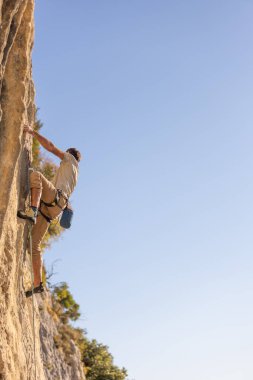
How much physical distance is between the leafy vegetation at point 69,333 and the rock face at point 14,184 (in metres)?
10.3

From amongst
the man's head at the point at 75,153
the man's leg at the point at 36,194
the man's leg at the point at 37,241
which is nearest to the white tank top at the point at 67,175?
the man's head at the point at 75,153

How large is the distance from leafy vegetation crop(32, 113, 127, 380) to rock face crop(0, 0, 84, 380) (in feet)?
33.8

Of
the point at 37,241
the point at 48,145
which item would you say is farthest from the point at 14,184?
the point at 37,241

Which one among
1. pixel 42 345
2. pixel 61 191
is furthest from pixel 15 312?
pixel 42 345

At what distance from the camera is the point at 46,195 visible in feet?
31.2

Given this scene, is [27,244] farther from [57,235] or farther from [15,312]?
[57,235]

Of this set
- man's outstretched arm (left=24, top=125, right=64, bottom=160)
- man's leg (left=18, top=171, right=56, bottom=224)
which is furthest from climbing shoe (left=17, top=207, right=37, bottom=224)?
man's outstretched arm (left=24, top=125, right=64, bottom=160)

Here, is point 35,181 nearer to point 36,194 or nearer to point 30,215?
point 36,194

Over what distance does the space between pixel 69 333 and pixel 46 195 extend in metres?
13.7

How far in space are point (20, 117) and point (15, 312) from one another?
3.26 m

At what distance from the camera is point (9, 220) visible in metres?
8.16

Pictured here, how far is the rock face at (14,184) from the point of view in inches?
303

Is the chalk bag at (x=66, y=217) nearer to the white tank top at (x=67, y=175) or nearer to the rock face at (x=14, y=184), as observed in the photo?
the white tank top at (x=67, y=175)

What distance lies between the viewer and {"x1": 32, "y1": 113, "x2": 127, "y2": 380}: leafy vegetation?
20.3m
